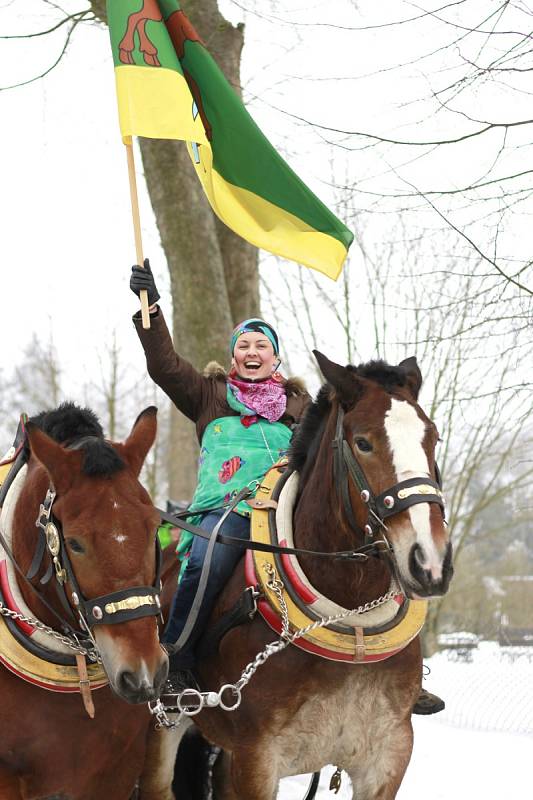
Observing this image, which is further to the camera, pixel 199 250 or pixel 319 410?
pixel 199 250

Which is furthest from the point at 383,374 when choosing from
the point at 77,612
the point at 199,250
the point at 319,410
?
the point at 199,250

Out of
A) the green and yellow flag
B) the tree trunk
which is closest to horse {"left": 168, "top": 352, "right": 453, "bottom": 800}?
the green and yellow flag

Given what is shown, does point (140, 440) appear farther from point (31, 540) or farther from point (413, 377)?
point (413, 377)

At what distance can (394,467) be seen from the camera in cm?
343

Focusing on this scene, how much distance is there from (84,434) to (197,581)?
1.06 m

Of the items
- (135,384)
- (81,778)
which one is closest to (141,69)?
(81,778)

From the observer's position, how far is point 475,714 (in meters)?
11.3

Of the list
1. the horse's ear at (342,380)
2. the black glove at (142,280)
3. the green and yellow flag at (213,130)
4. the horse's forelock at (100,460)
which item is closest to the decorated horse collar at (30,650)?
the horse's forelock at (100,460)

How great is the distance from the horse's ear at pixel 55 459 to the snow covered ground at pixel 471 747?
448 cm

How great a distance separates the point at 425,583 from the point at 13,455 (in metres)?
2.06

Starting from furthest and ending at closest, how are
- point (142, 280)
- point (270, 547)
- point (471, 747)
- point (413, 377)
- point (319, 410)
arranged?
point (471, 747) < point (142, 280) < point (319, 410) < point (270, 547) < point (413, 377)

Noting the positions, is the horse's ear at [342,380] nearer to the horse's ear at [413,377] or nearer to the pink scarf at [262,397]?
the horse's ear at [413,377]

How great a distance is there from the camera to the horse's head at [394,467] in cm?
327

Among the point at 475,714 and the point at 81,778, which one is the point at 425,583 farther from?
the point at 475,714
